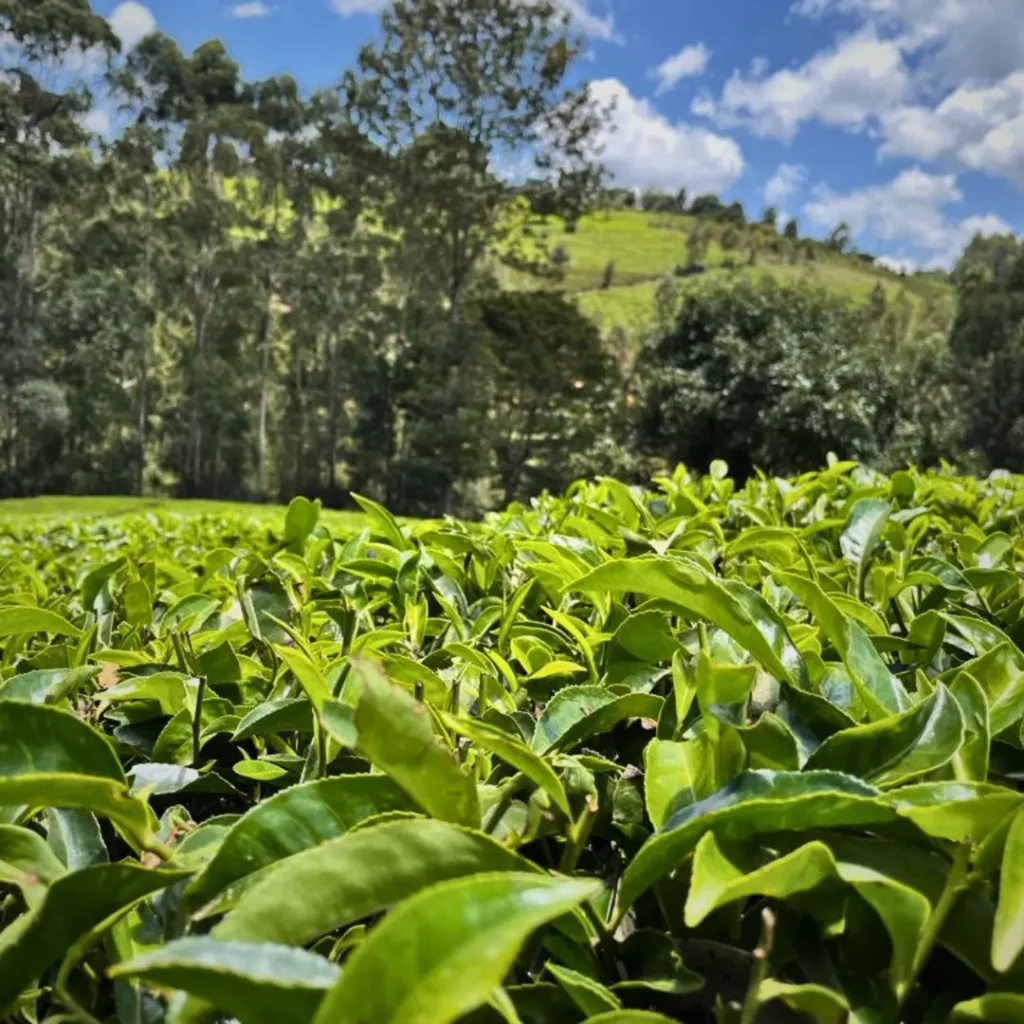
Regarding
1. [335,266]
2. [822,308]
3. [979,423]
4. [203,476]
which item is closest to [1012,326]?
[979,423]

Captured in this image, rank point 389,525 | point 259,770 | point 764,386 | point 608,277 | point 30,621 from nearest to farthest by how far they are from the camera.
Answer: point 259,770 < point 30,621 < point 389,525 < point 764,386 < point 608,277

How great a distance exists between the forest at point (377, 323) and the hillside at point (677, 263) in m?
29.8

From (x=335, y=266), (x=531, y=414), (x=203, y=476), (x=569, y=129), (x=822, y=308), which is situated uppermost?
(x=569, y=129)

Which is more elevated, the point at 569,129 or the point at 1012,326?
the point at 569,129

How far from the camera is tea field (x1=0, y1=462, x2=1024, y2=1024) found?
0.42m

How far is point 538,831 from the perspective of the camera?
0.55m

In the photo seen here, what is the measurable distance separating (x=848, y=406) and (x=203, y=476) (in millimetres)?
23362

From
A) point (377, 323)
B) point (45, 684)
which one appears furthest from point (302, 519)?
point (377, 323)

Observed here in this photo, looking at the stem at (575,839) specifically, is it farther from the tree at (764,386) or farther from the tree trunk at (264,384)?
the tree trunk at (264,384)

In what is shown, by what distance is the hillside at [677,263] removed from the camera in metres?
63.8

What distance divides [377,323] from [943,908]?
98.8 feet

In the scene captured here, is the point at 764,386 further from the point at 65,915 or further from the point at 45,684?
the point at 65,915

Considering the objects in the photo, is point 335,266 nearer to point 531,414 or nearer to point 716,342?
point 531,414

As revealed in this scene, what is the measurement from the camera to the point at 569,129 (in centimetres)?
2353
